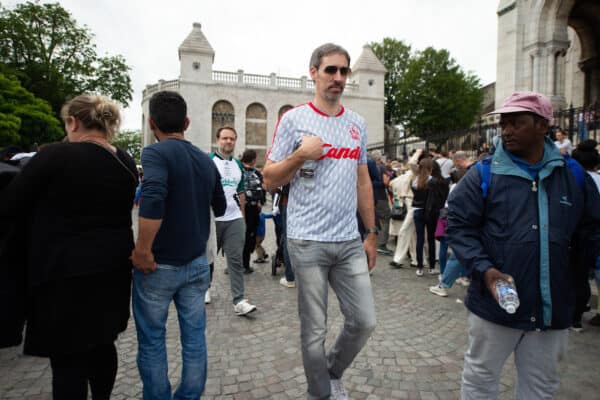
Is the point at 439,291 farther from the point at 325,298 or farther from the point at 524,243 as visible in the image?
the point at 524,243

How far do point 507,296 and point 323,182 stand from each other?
1.26m

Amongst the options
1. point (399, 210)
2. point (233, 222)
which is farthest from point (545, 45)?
point (233, 222)

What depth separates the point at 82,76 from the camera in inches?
1336

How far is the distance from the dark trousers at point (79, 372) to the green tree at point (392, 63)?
47.0m

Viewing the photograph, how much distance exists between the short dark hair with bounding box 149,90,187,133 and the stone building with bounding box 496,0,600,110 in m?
15.8

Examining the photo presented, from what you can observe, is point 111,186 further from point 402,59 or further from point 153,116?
point 402,59

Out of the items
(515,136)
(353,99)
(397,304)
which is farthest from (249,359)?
(353,99)

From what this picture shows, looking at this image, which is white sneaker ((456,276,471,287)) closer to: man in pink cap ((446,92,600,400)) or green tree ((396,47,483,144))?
man in pink cap ((446,92,600,400))

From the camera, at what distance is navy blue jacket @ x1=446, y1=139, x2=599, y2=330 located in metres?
2.15

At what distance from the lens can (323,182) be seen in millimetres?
2645

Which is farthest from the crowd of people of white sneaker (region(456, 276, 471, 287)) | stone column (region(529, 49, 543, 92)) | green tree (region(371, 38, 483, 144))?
green tree (region(371, 38, 483, 144))

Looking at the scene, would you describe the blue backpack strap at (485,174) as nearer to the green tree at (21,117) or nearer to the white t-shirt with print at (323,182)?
the white t-shirt with print at (323,182)

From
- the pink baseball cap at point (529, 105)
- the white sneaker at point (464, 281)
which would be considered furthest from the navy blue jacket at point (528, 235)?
the white sneaker at point (464, 281)

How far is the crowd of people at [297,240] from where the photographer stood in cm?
218
